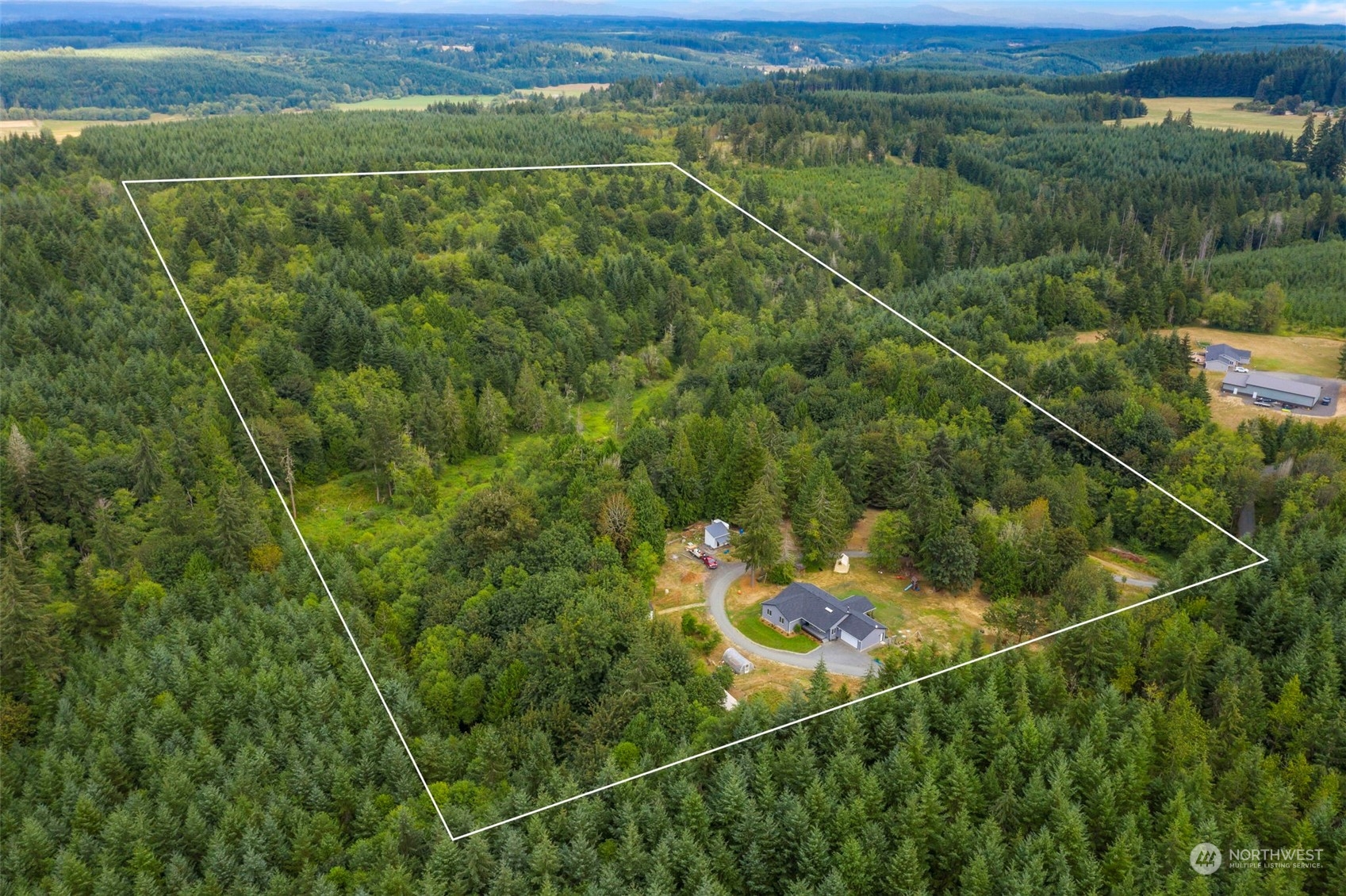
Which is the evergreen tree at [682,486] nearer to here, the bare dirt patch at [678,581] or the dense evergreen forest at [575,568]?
the dense evergreen forest at [575,568]

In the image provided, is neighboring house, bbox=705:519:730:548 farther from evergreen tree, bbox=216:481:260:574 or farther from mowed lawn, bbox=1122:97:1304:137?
mowed lawn, bbox=1122:97:1304:137

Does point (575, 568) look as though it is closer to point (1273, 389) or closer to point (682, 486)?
point (682, 486)

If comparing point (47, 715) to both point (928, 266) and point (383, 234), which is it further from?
point (928, 266)

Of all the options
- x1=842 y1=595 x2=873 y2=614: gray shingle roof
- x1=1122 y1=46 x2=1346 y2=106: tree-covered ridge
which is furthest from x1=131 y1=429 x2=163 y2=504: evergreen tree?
x1=1122 y1=46 x2=1346 y2=106: tree-covered ridge

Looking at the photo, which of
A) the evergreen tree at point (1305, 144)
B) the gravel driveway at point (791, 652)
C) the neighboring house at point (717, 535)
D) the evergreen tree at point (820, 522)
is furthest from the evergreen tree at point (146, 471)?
the evergreen tree at point (1305, 144)

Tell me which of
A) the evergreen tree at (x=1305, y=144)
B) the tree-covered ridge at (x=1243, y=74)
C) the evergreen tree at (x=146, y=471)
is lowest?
the evergreen tree at (x=146, y=471)

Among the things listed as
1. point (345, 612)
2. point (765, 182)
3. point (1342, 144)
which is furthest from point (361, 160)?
point (1342, 144)

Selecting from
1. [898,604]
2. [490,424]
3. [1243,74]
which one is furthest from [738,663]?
[1243,74]
